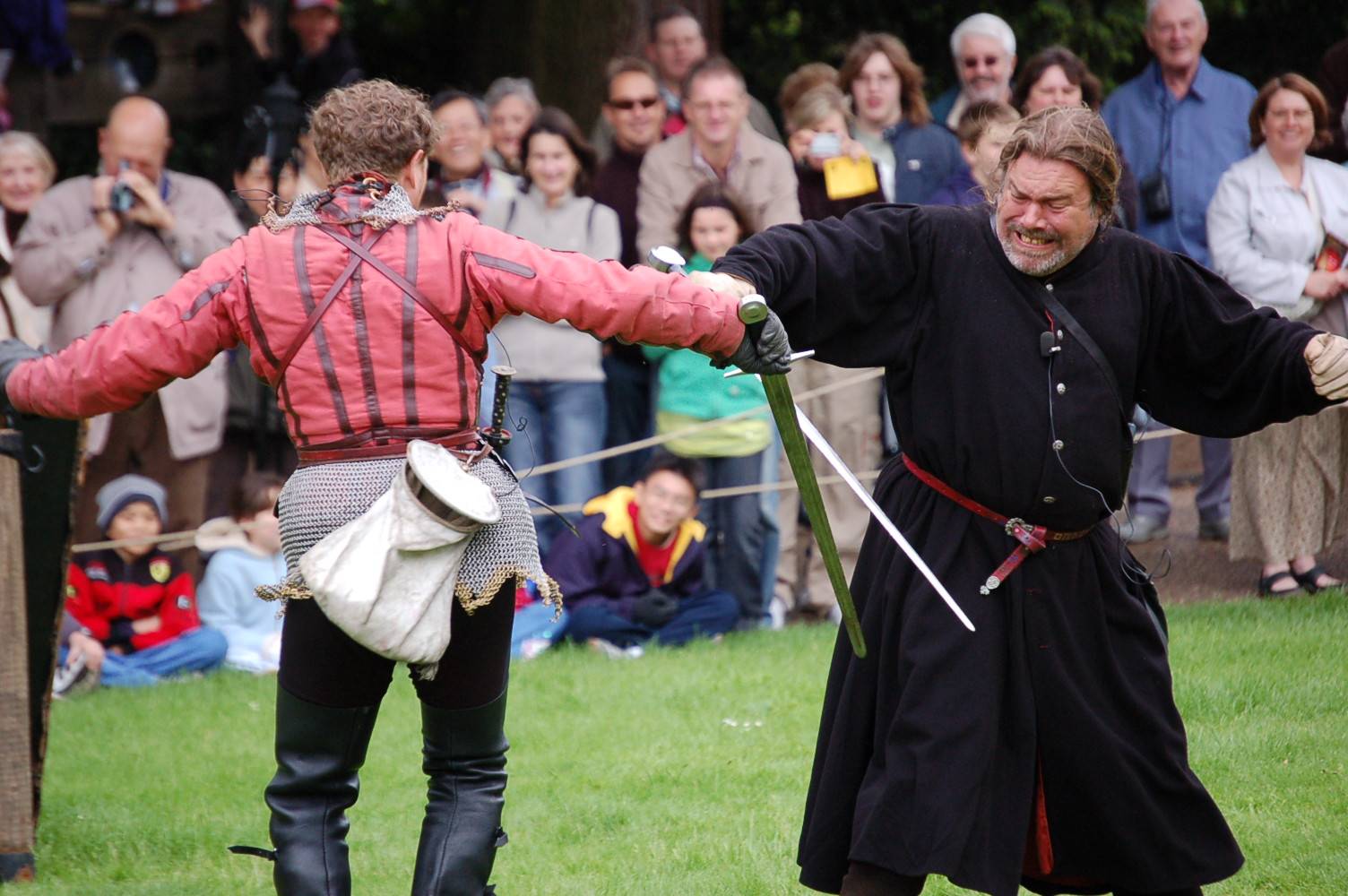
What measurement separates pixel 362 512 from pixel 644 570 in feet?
12.9

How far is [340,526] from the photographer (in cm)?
339

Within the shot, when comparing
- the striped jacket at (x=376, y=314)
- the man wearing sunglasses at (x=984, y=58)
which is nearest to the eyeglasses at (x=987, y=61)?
the man wearing sunglasses at (x=984, y=58)

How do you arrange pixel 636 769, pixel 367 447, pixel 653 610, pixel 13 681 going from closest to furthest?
pixel 367 447, pixel 13 681, pixel 636 769, pixel 653 610

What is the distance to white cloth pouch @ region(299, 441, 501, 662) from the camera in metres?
3.27

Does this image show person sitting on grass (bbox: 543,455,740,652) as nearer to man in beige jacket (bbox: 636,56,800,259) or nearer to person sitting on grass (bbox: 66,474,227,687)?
man in beige jacket (bbox: 636,56,800,259)

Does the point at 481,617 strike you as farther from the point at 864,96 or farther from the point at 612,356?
the point at 864,96

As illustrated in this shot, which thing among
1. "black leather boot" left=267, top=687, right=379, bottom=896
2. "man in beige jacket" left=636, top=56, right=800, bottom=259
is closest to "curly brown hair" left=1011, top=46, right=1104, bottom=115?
"man in beige jacket" left=636, top=56, right=800, bottom=259

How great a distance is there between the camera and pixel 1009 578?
3621 mm

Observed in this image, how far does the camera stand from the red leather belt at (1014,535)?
3.61 metres

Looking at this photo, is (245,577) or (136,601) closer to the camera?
(136,601)

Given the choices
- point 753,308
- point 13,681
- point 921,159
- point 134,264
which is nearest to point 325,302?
point 753,308

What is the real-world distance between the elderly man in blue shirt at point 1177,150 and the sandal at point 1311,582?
893 mm

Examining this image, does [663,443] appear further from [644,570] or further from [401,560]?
[401,560]

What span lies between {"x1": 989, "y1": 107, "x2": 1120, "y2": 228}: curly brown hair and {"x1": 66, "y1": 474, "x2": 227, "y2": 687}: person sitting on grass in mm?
4572
